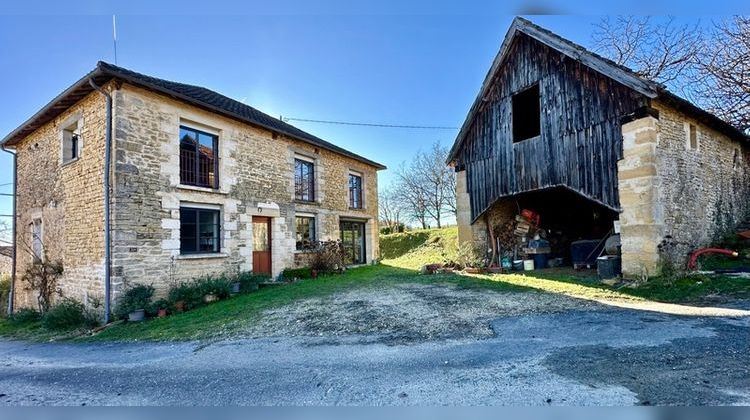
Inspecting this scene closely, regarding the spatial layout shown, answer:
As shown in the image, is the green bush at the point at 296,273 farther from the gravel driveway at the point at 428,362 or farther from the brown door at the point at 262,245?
the gravel driveway at the point at 428,362

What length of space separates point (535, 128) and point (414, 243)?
12352 mm

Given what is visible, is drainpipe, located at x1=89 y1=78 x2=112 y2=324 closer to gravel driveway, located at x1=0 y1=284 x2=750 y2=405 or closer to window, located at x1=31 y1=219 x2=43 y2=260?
gravel driveway, located at x1=0 y1=284 x2=750 y2=405

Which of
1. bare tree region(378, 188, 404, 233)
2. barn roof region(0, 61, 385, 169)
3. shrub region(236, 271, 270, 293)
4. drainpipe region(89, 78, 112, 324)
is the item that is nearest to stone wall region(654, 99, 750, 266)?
shrub region(236, 271, 270, 293)

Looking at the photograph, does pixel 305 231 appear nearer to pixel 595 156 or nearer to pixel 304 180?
pixel 304 180

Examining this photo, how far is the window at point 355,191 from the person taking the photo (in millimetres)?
16719

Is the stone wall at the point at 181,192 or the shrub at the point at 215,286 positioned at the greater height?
the stone wall at the point at 181,192

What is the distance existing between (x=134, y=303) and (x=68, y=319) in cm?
180

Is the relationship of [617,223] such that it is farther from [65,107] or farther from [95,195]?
[65,107]

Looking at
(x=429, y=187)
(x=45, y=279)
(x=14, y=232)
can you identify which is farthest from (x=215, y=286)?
(x=429, y=187)

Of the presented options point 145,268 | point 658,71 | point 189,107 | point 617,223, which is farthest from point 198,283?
point 658,71

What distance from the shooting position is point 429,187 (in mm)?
31672

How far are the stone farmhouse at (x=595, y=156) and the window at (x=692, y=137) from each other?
1.0 inches

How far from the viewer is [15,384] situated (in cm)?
416

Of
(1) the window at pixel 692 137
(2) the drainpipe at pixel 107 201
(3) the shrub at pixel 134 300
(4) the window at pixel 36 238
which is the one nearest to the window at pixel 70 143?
(2) the drainpipe at pixel 107 201
